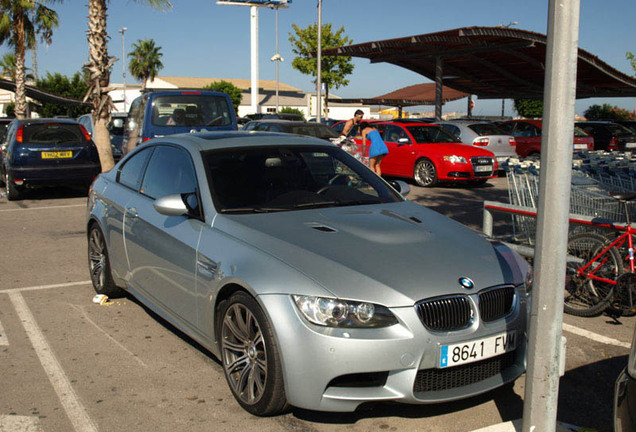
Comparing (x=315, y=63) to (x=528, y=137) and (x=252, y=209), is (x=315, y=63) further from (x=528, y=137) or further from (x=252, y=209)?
(x=252, y=209)

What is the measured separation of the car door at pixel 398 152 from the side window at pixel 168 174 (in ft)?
35.1

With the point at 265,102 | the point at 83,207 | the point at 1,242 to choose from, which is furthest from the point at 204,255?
the point at 265,102

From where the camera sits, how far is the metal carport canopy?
20422mm

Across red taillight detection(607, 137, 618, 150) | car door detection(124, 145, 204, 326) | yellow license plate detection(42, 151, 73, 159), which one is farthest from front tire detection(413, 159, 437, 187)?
car door detection(124, 145, 204, 326)

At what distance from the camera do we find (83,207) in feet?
40.9

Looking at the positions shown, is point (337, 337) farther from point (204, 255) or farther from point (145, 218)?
point (145, 218)

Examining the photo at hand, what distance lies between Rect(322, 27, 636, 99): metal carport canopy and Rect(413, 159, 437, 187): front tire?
19.2 ft

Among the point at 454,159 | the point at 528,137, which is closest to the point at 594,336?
the point at 454,159

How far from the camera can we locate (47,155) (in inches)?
521

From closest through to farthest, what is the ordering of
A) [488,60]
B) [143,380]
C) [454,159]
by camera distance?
[143,380], [454,159], [488,60]

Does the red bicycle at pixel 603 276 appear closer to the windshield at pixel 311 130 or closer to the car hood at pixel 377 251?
the car hood at pixel 377 251

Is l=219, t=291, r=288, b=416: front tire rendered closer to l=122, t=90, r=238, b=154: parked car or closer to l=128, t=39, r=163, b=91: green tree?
l=122, t=90, r=238, b=154: parked car

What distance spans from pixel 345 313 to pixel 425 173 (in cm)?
Answer: 1236

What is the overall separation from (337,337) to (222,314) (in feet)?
2.99
